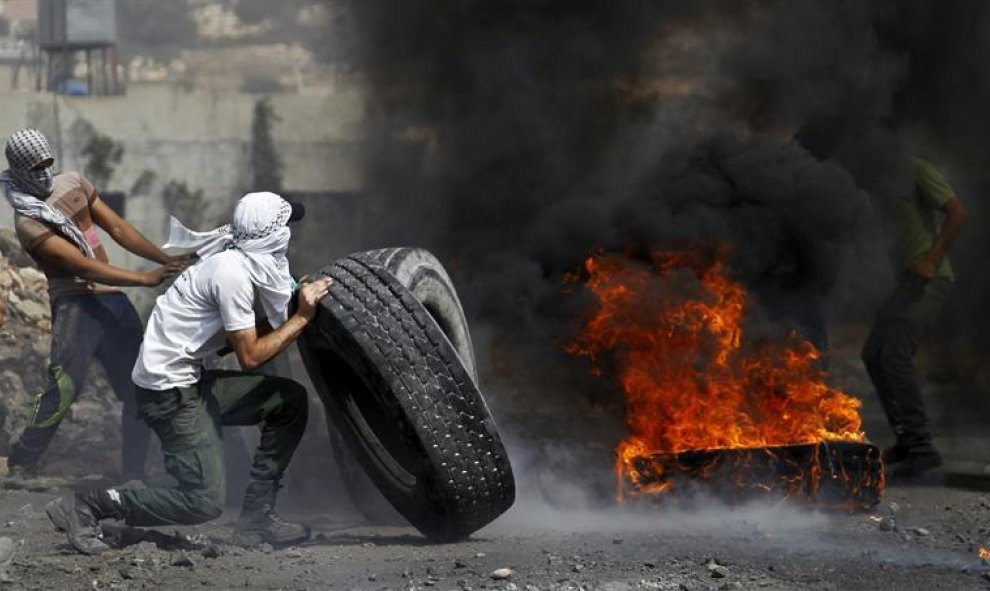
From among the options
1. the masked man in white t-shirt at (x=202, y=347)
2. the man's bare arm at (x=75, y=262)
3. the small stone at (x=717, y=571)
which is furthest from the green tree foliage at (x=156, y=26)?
the small stone at (x=717, y=571)

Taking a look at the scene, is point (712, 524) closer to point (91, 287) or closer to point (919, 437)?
point (919, 437)

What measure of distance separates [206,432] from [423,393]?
1.03 metres

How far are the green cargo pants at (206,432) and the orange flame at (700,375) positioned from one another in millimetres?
1855

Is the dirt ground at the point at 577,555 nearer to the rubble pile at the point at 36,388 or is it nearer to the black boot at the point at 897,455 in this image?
the black boot at the point at 897,455

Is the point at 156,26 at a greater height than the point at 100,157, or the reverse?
the point at 156,26

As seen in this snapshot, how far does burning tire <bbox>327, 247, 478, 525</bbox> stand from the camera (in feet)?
22.3

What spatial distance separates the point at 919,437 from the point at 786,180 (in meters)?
1.82

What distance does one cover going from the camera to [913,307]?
8.18 m

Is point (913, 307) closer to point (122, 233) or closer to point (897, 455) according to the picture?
point (897, 455)

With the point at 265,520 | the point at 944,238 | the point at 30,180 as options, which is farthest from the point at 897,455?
the point at 30,180

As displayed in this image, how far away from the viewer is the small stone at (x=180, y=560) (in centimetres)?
559

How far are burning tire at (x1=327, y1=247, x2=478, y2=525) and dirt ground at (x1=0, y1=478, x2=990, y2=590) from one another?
14 cm

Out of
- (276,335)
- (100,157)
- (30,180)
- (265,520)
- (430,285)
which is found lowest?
(265,520)

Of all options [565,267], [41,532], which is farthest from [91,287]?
[565,267]
